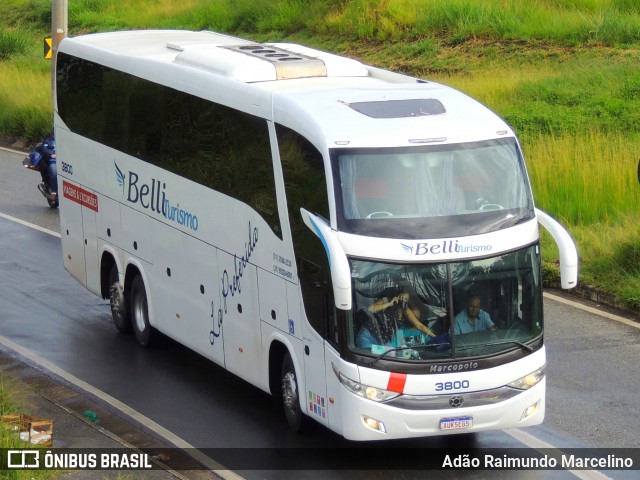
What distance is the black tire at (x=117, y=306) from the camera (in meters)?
15.5

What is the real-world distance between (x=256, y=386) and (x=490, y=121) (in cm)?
358

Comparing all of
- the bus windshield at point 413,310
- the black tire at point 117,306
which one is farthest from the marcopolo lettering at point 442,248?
the black tire at point 117,306

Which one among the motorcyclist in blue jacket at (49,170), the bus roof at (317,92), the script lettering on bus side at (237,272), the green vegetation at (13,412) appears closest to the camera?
the green vegetation at (13,412)

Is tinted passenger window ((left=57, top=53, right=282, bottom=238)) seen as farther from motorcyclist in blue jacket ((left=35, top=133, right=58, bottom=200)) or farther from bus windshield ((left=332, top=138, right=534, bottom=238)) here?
motorcyclist in blue jacket ((left=35, top=133, right=58, bottom=200))

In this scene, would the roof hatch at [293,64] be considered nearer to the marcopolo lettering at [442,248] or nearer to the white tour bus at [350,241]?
the white tour bus at [350,241]

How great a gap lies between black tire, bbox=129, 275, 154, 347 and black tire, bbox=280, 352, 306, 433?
11.4 ft

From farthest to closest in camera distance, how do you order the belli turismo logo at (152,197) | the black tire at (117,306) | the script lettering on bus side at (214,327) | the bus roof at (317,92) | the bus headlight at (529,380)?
the black tire at (117,306) → the belli turismo logo at (152,197) → the script lettering on bus side at (214,327) → the bus roof at (317,92) → the bus headlight at (529,380)

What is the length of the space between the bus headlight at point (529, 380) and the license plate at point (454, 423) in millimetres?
498

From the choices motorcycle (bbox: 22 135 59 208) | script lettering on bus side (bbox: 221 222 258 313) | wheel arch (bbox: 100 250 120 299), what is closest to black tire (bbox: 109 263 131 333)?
wheel arch (bbox: 100 250 120 299)

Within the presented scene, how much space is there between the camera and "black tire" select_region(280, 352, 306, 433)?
11.6 meters

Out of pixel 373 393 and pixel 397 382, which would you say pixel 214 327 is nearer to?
pixel 373 393

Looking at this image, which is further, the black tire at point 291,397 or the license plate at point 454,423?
the black tire at point 291,397

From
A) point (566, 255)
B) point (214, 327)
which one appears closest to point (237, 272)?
point (214, 327)

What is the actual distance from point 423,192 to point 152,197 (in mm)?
4560
